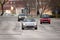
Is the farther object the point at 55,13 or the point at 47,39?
the point at 55,13

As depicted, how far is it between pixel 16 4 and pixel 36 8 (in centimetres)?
2512

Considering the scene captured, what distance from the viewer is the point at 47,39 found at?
1814cm

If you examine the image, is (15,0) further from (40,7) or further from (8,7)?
(40,7)

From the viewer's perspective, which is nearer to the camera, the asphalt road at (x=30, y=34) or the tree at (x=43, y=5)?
the asphalt road at (x=30, y=34)

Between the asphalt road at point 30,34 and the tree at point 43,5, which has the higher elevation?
the tree at point 43,5

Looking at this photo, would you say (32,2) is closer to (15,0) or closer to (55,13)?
(55,13)

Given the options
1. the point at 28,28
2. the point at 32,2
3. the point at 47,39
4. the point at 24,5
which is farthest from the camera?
the point at 24,5

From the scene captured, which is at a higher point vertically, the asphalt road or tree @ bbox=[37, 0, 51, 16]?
tree @ bbox=[37, 0, 51, 16]

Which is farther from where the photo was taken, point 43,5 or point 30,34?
point 43,5

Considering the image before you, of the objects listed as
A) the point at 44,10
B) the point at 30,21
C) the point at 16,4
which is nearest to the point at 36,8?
the point at 44,10

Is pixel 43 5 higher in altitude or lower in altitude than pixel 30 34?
higher

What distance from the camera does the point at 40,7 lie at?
7644 cm

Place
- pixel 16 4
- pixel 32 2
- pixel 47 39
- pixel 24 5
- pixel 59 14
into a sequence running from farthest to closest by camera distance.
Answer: pixel 16 4
pixel 24 5
pixel 32 2
pixel 59 14
pixel 47 39

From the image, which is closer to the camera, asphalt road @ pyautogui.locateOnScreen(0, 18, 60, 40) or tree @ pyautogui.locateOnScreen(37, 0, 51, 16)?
asphalt road @ pyautogui.locateOnScreen(0, 18, 60, 40)
